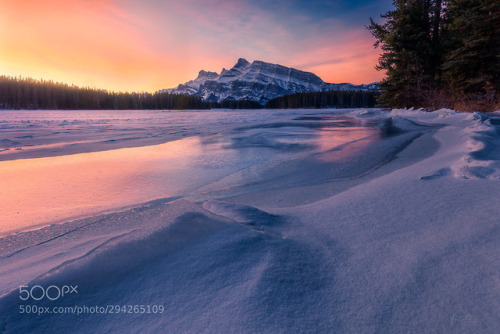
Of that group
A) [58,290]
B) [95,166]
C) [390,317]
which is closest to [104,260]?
[58,290]

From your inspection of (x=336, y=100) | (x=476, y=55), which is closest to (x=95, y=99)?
(x=476, y=55)

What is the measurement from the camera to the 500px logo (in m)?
0.93

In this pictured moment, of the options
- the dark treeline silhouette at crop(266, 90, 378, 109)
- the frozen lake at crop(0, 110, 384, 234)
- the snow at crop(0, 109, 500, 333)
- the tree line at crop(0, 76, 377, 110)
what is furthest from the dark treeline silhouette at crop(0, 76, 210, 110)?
the snow at crop(0, 109, 500, 333)

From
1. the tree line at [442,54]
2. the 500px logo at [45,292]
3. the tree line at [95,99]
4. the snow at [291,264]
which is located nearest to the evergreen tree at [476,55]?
the tree line at [442,54]

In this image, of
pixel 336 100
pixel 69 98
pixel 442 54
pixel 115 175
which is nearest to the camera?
pixel 115 175

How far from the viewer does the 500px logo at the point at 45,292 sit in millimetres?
932

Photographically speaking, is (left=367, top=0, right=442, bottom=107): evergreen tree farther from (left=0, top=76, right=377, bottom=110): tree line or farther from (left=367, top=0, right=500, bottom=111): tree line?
(left=0, top=76, right=377, bottom=110): tree line

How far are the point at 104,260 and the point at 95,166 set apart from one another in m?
3.65

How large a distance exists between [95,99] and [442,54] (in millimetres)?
73200

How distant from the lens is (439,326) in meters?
0.79

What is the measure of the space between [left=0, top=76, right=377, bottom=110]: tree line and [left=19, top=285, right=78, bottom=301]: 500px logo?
55083 millimetres

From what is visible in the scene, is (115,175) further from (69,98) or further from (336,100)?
(336,100)

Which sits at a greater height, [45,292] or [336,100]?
[336,100]

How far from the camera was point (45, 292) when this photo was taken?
95cm
